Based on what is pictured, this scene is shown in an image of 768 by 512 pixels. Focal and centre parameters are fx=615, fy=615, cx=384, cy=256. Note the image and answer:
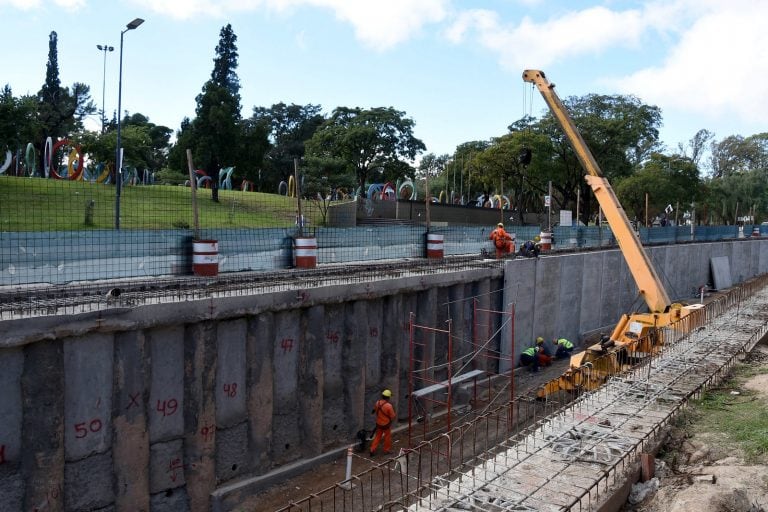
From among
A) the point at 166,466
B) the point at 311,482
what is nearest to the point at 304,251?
the point at 311,482

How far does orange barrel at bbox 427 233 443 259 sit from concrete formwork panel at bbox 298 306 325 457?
8.40m

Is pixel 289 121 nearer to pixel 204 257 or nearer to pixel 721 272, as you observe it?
pixel 721 272

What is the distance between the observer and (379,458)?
13.3 meters

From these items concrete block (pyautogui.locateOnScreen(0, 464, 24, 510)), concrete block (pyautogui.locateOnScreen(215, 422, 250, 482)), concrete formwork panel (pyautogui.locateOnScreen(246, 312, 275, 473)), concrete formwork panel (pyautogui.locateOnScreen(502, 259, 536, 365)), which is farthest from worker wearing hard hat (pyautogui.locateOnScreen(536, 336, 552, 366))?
concrete block (pyautogui.locateOnScreen(0, 464, 24, 510))

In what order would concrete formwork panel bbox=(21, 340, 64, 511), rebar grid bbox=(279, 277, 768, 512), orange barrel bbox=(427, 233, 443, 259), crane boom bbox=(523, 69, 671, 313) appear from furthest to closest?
orange barrel bbox=(427, 233, 443, 259) < crane boom bbox=(523, 69, 671, 313) < concrete formwork panel bbox=(21, 340, 64, 511) < rebar grid bbox=(279, 277, 768, 512)

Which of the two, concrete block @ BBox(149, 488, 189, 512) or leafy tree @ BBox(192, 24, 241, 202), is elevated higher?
leafy tree @ BBox(192, 24, 241, 202)

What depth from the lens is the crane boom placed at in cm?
1945

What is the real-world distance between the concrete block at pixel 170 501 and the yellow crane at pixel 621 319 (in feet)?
29.1

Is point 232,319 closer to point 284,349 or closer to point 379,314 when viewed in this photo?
point 284,349

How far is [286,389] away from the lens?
12258 millimetres

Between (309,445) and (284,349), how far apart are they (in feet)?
7.00

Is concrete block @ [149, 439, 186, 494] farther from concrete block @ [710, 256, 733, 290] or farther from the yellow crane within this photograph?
concrete block @ [710, 256, 733, 290]

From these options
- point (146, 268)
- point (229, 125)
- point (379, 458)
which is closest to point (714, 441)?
point (379, 458)

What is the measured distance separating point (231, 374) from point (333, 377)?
2.70m
